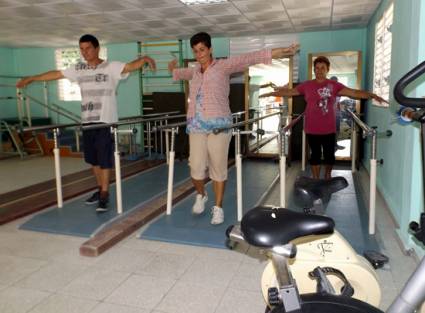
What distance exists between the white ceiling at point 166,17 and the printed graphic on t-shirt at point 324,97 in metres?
1.82

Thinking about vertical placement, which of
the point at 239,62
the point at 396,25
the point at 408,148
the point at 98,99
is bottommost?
the point at 408,148

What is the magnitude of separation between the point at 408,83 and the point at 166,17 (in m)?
5.35

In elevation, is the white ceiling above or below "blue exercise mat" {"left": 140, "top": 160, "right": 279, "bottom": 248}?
above

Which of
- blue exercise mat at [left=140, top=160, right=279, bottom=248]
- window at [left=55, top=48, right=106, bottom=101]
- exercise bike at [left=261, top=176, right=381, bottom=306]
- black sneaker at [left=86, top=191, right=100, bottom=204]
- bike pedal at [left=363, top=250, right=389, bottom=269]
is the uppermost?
window at [left=55, top=48, right=106, bottom=101]

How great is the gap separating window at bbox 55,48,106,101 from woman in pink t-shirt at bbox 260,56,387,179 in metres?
6.70

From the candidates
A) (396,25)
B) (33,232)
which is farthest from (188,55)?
(33,232)

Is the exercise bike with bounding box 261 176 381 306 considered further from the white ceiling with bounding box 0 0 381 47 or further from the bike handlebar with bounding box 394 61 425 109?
the white ceiling with bounding box 0 0 381 47

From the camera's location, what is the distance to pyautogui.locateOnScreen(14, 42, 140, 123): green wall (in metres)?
8.56

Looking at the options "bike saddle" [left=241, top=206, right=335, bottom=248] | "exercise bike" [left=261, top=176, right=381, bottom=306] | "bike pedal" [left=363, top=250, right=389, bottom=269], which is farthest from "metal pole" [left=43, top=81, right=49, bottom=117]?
"bike saddle" [left=241, top=206, right=335, bottom=248]

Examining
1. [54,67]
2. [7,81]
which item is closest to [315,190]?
[54,67]

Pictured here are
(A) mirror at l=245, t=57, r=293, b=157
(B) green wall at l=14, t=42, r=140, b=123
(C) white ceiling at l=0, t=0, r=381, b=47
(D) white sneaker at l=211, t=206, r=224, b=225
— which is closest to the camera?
(D) white sneaker at l=211, t=206, r=224, b=225

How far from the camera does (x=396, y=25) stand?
3.57 metres

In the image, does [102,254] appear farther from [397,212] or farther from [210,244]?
[397,212]

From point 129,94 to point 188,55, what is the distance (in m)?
1.67
